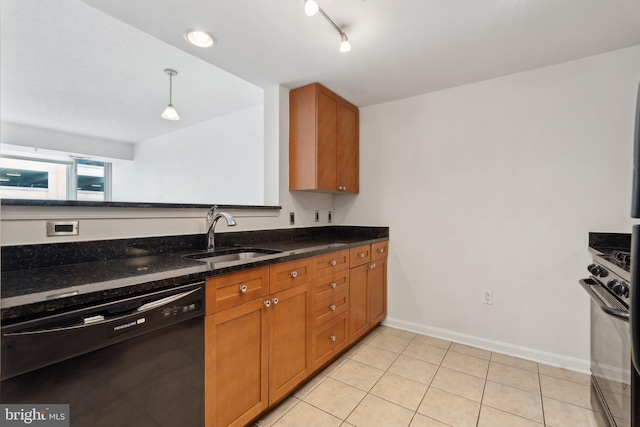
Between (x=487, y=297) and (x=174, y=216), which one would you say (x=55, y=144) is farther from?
(x=487, y=297)

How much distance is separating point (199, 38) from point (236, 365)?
1.96 m

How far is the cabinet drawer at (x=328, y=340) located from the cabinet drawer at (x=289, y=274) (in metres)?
0.41

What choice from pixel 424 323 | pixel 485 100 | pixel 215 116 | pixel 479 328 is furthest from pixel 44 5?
pixel 479 328

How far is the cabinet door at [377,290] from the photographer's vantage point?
2.63 m

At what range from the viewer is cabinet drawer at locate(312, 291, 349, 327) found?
192 cm

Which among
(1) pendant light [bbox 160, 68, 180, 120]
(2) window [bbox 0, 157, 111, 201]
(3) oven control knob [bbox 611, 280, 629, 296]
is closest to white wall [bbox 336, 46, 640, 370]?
(3) oven control knob [bbox 611, 280, 629, 296]

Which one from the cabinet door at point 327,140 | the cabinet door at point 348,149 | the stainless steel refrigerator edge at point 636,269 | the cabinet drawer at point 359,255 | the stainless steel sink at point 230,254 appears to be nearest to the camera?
the stainless steel refrigerator edge at point 636,269

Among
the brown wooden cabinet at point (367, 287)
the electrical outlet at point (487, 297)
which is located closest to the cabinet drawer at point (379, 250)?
the brown wooden cabinet at point (367, 287)

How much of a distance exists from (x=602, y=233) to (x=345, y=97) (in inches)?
90.6

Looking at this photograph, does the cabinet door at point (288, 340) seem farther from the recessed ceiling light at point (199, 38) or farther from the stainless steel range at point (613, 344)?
the recessed ceiling light at point (199, 38)

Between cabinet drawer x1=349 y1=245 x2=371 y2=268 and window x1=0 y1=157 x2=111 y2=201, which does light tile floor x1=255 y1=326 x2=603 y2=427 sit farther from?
window x1=0 y1=157 x2=111 y2=201

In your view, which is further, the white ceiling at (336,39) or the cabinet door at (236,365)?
the white ceiling at (336,39)

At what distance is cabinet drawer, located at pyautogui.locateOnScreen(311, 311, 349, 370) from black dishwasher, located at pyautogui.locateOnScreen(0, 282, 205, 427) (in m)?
0.85

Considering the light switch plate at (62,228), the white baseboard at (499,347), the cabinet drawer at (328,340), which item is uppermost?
the light switch plate at (62,228)
